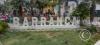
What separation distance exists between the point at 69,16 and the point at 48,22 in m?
1.00

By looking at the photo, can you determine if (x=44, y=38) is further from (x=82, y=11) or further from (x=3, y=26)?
(x=82, y=11)

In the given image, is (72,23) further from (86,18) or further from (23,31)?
(23,31)

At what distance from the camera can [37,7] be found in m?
16.6

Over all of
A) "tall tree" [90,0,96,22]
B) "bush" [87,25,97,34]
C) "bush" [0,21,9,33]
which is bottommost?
"bush" [87,25,97,34]

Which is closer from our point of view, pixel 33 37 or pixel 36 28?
pixel 33 37

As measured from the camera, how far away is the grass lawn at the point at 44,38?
14.7 m

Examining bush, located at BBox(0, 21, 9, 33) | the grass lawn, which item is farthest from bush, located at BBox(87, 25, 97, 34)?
bush, located at BBox(0, 21, 9, 33)

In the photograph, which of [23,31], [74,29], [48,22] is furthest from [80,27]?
[23,31]

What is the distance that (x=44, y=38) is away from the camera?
596 inches

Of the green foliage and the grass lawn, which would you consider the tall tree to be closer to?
the green foliage

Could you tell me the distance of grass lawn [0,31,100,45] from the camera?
1472 centimetres

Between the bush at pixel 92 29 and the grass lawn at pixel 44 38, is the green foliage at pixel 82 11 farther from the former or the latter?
the grass lawn at pixel 44 38

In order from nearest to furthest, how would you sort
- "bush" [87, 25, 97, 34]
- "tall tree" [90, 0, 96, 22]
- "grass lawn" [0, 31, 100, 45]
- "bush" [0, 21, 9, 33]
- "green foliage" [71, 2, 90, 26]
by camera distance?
1. "grass lawn" [0, 31, 100, 45]
2. "bush" [0, 21, 9, 33]
3. "bush" [87, 25, 97, 34]
4. "green foliage" [71, 2, 90, 26]
5. "tall tree" [90, 0, 96, 22]

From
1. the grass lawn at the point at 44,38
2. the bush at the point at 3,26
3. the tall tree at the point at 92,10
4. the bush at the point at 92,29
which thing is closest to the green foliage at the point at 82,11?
the tall tree at the point at 92,10
